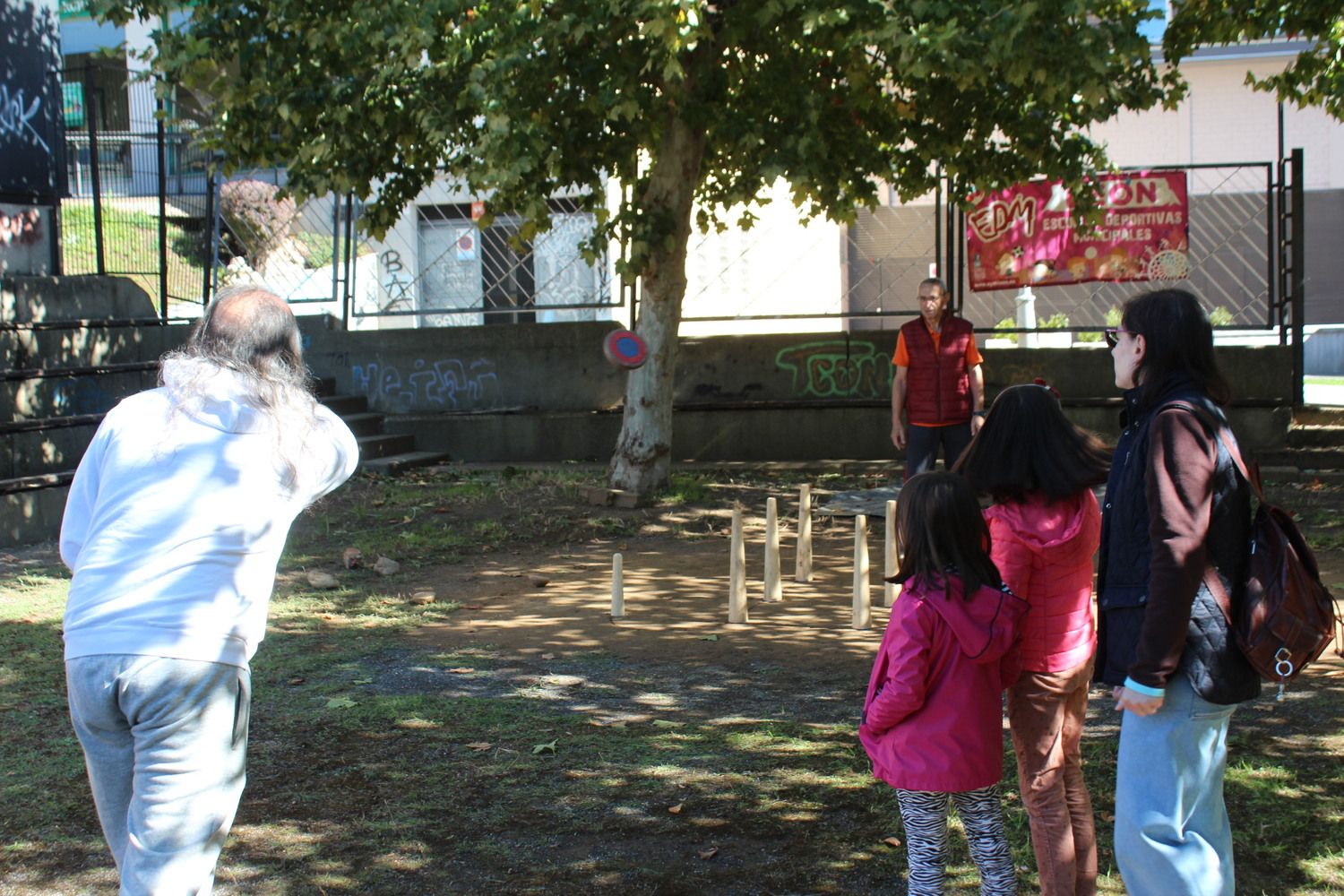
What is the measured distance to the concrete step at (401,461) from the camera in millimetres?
12953

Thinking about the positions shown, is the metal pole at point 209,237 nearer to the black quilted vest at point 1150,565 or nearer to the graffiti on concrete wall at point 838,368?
the graffiti on concrete wall at point 838,368

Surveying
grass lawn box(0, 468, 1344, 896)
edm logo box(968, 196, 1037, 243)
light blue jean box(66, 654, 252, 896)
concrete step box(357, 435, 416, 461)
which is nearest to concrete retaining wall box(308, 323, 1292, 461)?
concrete step box(357, 435, 416, 461)

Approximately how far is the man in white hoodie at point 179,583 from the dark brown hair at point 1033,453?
5.69ft

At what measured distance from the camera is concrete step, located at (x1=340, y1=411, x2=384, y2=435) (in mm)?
13867

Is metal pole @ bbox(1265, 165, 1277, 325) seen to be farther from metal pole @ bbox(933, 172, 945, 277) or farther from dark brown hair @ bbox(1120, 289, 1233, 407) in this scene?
dark brown hair @ bbox(1120, 289, 1233, 407)

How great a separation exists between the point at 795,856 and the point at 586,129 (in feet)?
23.5

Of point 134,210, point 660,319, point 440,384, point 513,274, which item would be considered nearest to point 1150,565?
point 660,319

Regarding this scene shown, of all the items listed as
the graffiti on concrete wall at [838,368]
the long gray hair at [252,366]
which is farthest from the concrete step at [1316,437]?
the long gray hair at [252,366]

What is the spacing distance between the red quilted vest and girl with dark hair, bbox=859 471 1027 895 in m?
6.26

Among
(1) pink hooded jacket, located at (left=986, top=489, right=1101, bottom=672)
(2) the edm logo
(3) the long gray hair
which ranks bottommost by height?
(1) pink hooded jacket, located at (left=986, top=489, right=1101, bottom=672)

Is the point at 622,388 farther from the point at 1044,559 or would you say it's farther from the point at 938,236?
the point at 1044,559

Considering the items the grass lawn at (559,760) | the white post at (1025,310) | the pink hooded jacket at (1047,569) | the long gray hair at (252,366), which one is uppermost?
the white post at (1025,310)

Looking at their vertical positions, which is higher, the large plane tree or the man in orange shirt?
the large plane tree

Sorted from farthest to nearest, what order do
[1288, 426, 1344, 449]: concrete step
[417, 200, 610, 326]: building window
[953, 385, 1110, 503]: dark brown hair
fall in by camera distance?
[417, 200, 610, 326]: building window
[1288, 426, 1344, 449]: concrete step
[953, 385, 1110, 503]: dark brown hair
